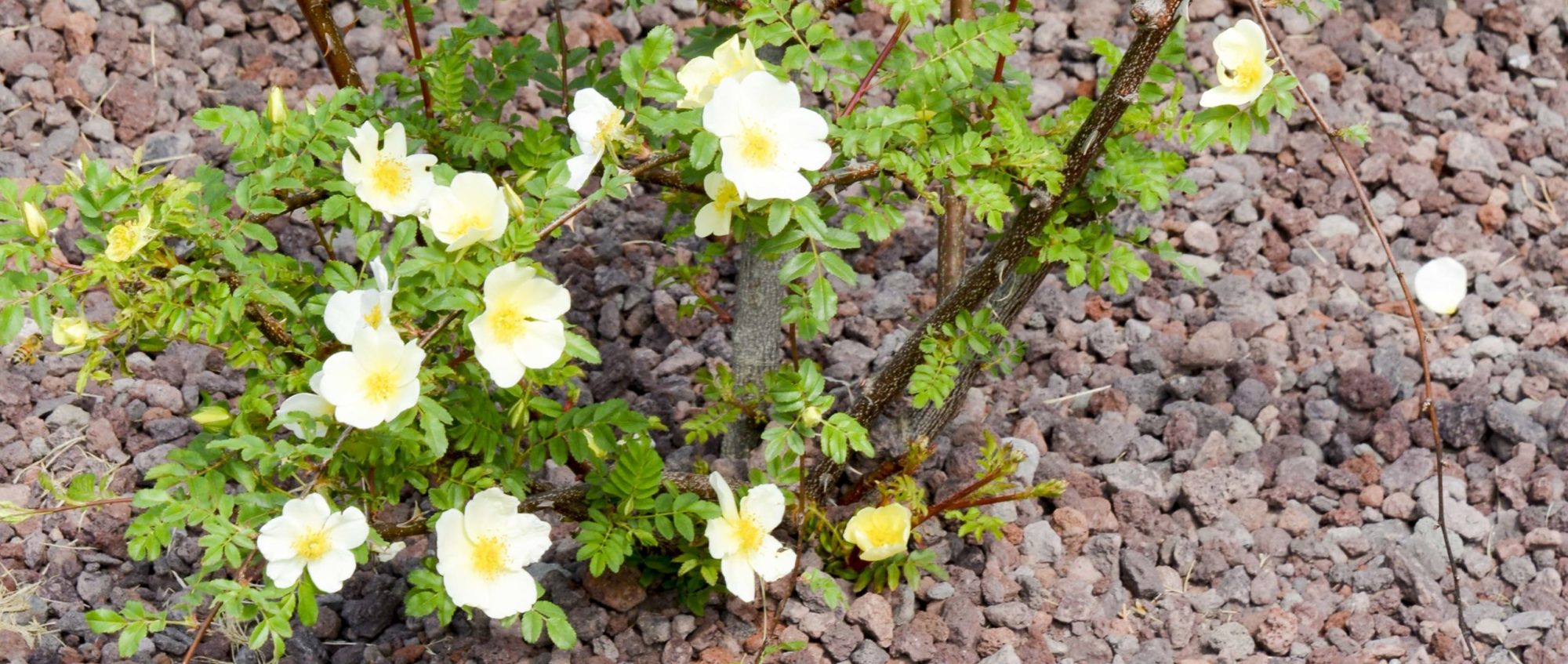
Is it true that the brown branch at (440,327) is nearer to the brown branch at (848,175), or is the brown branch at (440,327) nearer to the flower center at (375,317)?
the flower center at (375,317)

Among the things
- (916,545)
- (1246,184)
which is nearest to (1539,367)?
(1246,184)

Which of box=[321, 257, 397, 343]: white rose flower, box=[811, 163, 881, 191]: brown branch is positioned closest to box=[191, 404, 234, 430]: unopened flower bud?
box=[321, 257, 397, 343]: white rose flower

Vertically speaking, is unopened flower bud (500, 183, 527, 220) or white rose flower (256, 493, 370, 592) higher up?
unopened flower bud (500, 183, 527, 220)

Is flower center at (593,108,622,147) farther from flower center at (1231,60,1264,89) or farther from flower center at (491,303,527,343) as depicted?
flower center at (1231,60,1264,89)

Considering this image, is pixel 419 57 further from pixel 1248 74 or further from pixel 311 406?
pixel 1248 74

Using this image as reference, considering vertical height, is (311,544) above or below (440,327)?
below

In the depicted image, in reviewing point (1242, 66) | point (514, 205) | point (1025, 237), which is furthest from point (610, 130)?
point (1242, 66)

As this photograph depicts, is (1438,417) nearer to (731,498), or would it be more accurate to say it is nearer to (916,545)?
(916,545)
